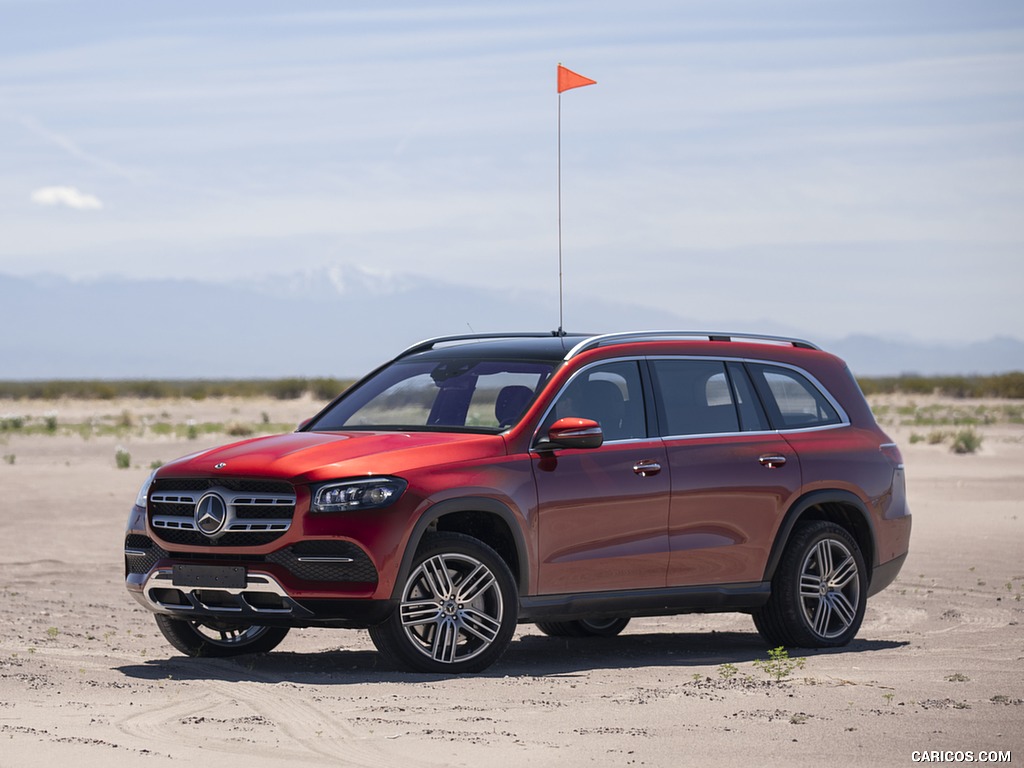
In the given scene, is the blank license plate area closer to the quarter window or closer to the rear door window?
the rear door window

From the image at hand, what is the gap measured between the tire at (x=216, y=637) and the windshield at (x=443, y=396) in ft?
4.38

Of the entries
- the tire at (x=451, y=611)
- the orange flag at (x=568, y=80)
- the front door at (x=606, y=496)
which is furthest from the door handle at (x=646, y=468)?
the orange flag at (x=568, y=80)

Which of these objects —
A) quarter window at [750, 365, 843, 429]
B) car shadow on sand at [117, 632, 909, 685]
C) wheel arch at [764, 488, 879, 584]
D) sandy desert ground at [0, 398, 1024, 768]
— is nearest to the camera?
sandy desert ground at [0, 398, 1024, 768]

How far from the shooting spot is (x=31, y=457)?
3669cm

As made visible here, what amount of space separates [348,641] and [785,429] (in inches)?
134

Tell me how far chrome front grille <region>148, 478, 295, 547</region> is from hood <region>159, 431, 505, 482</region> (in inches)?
3.0

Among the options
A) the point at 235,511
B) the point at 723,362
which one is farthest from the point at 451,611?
the point at 723,362

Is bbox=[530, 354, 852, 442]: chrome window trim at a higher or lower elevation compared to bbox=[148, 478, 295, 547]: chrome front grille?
higher

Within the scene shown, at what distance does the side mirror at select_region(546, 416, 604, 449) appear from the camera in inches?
375

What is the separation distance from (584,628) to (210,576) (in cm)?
364

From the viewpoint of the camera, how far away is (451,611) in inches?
368

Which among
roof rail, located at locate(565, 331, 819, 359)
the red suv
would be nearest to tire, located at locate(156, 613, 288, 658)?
the red suv

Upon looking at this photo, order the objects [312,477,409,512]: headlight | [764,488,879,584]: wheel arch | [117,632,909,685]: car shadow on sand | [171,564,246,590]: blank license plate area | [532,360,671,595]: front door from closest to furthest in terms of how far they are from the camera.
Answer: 1. [312,477,409,512]: headlight
2. [171,564,246,590]: blank license plate area
3. [117,632,909,685]: car shadow on sand
4. [532,360,671,595]: front door
5. [764,488,879,584]: wheel arch

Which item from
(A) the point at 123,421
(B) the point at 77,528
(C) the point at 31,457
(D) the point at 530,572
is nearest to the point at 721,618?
(D) the point at 530,572
